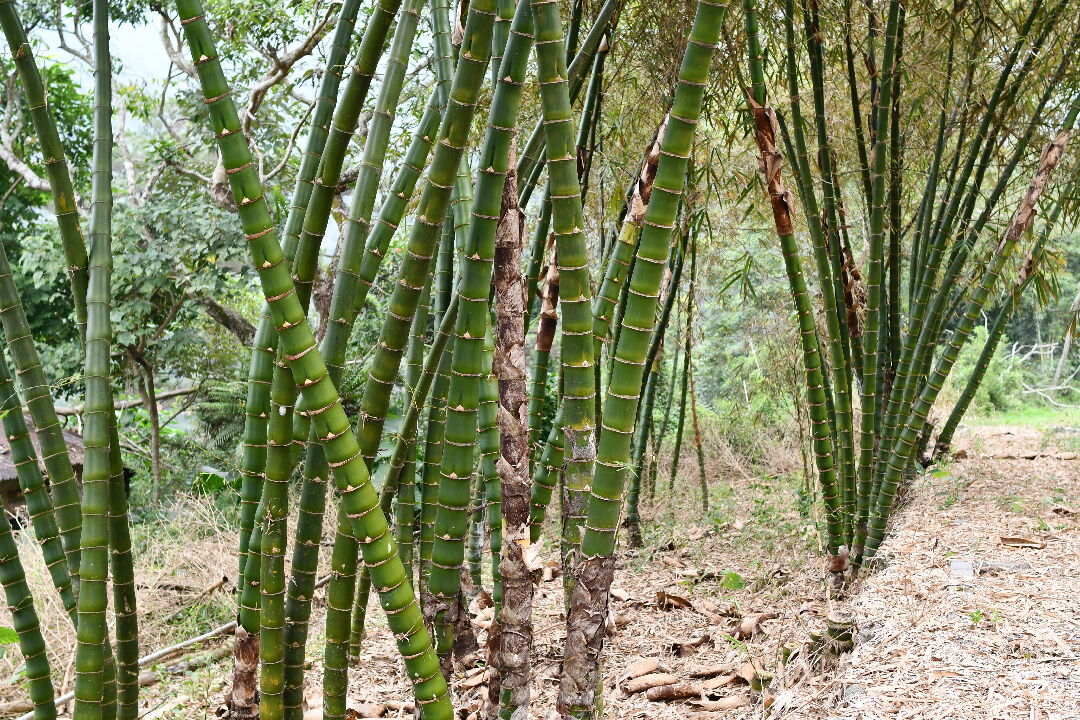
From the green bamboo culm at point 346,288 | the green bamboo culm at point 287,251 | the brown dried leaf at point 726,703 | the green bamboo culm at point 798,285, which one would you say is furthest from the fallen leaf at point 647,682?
the green bamboo culm at point 287,251

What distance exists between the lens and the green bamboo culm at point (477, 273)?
3.91ft

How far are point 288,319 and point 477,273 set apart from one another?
0.33 meters

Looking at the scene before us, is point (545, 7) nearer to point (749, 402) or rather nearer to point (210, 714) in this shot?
point (210, 714)

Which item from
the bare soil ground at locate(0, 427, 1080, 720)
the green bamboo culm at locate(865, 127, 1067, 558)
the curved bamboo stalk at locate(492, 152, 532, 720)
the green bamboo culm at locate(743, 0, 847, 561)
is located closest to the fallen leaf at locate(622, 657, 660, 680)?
the bare soil ground at locate(0, 427, 1080, 720)

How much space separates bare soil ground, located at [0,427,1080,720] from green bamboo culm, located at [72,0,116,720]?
1.07m

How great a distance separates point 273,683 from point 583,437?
688mm

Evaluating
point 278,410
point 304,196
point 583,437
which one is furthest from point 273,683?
point 304,196

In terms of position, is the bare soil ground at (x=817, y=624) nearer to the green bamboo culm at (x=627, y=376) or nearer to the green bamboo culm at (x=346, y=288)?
the green bamboo culm at (x=627, y=376)

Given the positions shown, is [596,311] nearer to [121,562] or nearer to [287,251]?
[287,251]

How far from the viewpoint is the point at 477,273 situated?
1239 mm

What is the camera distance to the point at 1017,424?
27.9ft

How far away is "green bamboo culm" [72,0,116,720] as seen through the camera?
4.49 feet

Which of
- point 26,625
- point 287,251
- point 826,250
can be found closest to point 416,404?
point 287,251

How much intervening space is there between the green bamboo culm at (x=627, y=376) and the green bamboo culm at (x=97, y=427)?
82 cm
